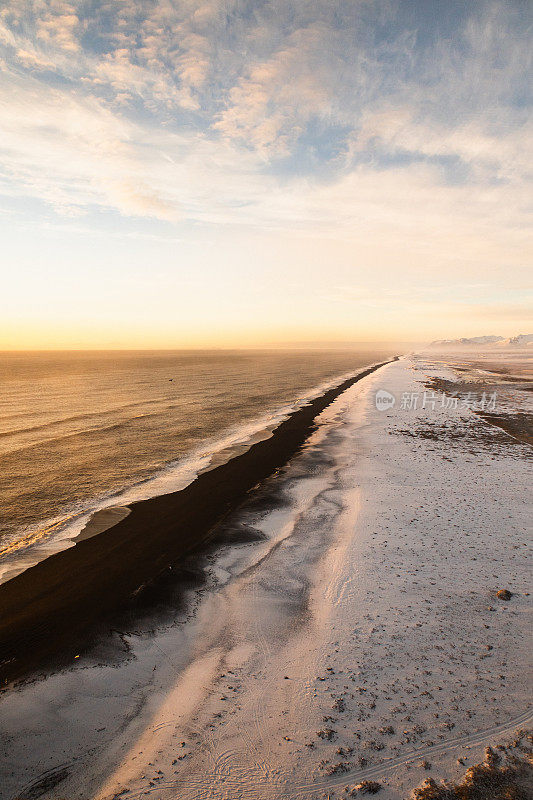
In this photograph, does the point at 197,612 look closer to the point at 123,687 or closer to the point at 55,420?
the point at 123,687

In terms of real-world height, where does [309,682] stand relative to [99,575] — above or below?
above

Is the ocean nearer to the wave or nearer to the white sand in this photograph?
the wave

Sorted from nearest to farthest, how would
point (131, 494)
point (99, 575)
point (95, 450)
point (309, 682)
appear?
point (309, 682) → point (99, 575) → point (131, 494) → point (95, 450)

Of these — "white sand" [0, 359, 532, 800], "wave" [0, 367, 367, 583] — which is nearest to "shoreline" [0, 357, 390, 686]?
"wave" [0, 367, 367, 583]

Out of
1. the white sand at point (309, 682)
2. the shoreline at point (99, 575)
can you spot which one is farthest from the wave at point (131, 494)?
the white sand at point (309, 682)

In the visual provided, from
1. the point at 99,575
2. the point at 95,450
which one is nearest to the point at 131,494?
the point at 99,575

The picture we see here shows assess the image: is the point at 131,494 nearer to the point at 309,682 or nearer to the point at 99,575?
the point at 99,575

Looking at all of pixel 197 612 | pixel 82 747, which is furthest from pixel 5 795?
pixel 197 612
